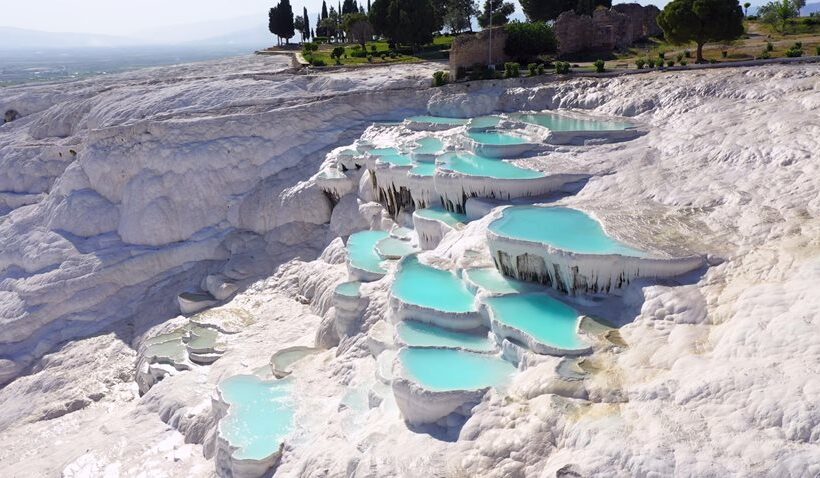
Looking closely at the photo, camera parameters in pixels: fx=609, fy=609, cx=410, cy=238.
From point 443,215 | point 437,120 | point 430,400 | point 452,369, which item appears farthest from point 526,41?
point 430,400

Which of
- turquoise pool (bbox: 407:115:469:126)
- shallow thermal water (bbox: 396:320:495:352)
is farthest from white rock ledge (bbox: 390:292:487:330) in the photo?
turquoise pool (bbox: 407:115:469:126)

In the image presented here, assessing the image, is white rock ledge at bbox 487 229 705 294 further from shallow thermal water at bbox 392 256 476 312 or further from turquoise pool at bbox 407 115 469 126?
turquoise pool at bbox 407 115 469 126

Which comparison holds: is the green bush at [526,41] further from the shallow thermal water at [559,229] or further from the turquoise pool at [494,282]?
the turquoise pool at [494,282]

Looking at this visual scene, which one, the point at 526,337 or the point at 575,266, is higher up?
the point at 575,266

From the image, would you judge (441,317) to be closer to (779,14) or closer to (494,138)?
(494,138)

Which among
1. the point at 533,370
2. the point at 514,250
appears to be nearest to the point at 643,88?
the point at 514,250

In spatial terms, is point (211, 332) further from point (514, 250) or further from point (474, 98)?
point (474, 98)

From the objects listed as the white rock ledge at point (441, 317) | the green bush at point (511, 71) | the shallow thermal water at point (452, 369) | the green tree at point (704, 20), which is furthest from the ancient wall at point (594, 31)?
the shallow thermal water at point (452, 369)
